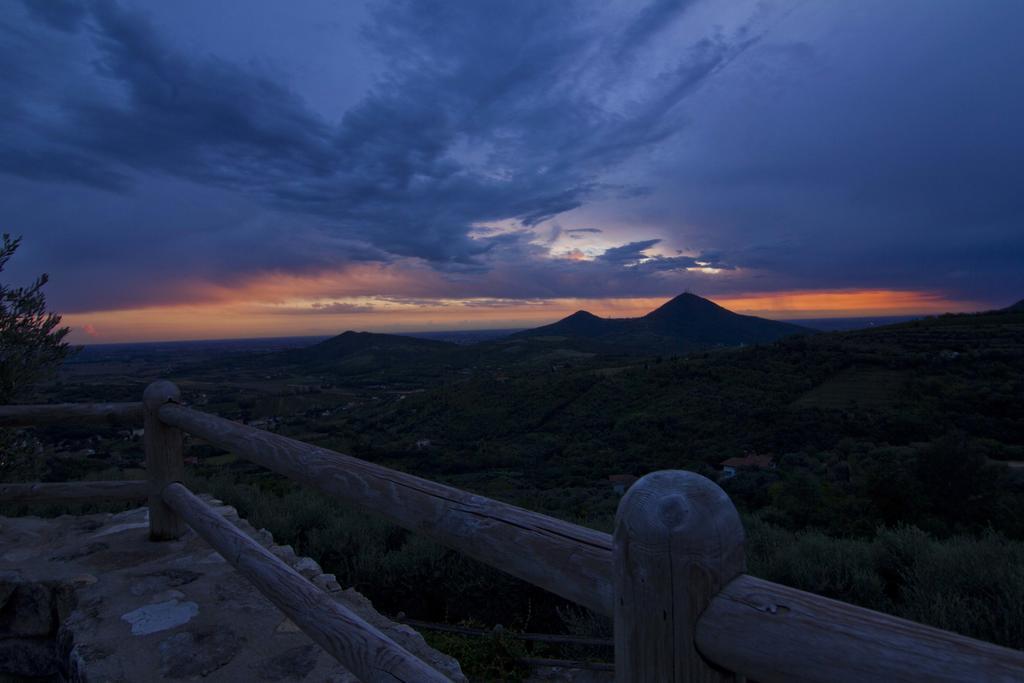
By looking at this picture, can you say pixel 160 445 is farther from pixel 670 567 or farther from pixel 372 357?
pixel 372 357

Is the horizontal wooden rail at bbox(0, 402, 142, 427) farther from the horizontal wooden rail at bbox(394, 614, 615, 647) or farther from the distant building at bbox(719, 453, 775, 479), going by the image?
the distant building at bbox(719, 453, 775, 479)

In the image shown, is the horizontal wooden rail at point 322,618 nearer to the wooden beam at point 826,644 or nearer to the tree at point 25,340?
the wooden beam at point 826,644

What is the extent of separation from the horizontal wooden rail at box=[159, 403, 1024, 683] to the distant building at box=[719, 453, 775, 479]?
10.7 meters

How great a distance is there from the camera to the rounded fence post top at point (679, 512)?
2.62 ft

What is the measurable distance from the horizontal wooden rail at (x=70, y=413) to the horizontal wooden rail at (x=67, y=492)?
45cm

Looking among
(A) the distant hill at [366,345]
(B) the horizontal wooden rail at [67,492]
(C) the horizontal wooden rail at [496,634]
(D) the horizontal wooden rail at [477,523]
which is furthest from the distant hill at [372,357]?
(D) the horizontal wooden rail at [477,523]

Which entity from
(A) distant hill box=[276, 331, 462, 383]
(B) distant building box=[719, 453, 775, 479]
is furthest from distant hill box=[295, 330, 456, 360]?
(B) distant building box=[719, 453, 775, 479]

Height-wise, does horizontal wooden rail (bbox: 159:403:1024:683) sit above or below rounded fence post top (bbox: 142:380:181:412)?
below

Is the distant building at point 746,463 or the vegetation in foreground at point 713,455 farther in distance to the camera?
the distant building at point 746,463

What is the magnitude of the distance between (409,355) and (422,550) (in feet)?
175

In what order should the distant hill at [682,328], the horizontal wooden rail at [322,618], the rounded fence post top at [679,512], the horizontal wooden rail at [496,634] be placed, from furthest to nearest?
the distant hill at [682,328]
the horizontal wooden rail at [496,634]
the horizontal wooden rail at [322,618]
the rounded fence post top at [679,512]

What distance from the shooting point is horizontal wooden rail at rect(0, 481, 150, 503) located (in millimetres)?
3473

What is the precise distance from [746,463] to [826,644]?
13347mm

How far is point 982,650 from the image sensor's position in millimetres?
580
